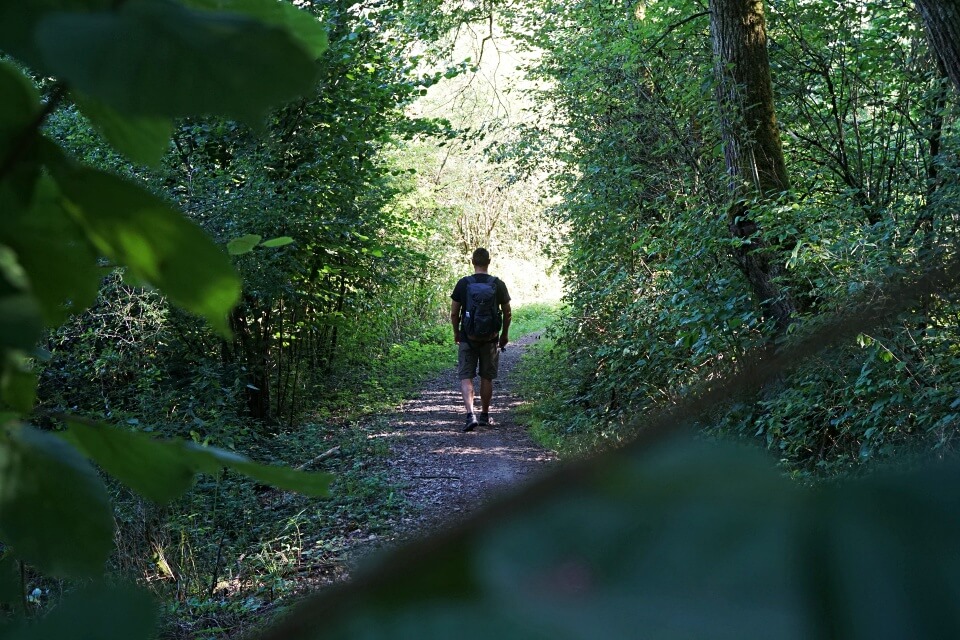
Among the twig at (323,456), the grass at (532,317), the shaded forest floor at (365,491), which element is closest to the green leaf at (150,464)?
the shaded forest floor at (365,491)

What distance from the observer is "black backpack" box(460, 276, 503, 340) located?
9.43 m

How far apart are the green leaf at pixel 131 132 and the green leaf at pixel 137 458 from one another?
0.67 feet

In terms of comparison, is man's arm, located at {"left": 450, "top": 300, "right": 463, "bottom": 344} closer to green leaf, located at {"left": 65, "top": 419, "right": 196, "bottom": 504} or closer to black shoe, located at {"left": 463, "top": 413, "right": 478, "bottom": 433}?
black shoe, located at {"left": 463, "top": 413, "right": 478, "bottom": 433}

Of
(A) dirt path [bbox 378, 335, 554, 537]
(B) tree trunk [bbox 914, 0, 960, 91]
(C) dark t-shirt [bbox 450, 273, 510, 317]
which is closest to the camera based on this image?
(B) tree trunk [bbox 914, 0, 960, 91]

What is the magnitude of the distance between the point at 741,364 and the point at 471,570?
0.16 m

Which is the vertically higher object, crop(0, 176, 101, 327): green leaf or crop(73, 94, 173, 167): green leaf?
crop(73, 94, 173, 167): green leaf

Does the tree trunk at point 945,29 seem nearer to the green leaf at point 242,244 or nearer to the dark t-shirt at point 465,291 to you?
the dark t-shirt at point 465,291

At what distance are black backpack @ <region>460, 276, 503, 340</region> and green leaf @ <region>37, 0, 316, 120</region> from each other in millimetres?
8998

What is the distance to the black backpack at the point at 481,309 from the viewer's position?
9.43 meters

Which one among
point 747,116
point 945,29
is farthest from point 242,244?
point 747,116

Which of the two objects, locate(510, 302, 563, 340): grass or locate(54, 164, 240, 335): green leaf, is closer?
locate(54, 164, 240, 335): green leaf

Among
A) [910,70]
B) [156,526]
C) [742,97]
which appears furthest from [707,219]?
[156,526]

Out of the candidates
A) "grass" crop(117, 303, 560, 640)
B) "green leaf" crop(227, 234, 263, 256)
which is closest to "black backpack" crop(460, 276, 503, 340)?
"grass" crop(117, 303, 560, 640)

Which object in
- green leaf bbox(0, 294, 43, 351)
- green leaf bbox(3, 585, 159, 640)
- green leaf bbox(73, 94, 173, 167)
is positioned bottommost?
green leaf bbox(3, 585, 159, 640)
